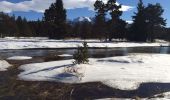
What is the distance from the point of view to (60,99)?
12.3 m

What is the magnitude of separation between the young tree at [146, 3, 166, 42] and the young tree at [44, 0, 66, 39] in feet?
66.4

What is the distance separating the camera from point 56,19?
75312mm

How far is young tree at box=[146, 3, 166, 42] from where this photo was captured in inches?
3206

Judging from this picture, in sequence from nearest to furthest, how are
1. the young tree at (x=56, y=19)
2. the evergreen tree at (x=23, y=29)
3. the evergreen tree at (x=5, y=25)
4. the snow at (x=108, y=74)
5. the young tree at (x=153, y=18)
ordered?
the snow at (x=108, y=74) < the young tree at (x=56, y=19) < the young tree at (x=153, y=18) < the evergreen tree at (x=5, y=25) < the evergreen tree at (x=23, y=29)

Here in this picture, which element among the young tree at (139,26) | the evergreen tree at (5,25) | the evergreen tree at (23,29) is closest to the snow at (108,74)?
the young tree at (139,26)

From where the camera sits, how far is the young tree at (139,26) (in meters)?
77.8

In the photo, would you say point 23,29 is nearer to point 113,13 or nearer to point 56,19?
point 56,19

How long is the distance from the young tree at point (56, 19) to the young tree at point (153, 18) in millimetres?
20245

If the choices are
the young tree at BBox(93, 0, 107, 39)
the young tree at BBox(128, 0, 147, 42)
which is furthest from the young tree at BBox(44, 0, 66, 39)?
the young tree at BBox(128, 0, 147, 42)

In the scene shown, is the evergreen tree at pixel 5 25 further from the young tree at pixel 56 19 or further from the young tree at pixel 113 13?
the young tree at pixel 113 13

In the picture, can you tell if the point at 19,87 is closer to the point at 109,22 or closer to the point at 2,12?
the point at 109,22

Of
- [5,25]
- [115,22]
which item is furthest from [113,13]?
[5,25]

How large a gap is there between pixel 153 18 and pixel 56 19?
23.3 metres

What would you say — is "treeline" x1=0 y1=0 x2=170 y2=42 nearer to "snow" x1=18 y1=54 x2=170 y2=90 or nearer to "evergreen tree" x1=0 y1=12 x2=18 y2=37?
"evergreen tree" x1=0 y1=12 x2=18 y2=37
